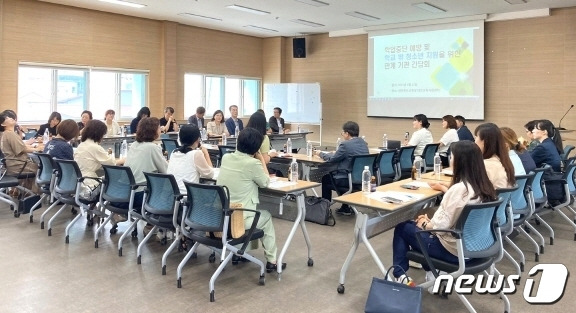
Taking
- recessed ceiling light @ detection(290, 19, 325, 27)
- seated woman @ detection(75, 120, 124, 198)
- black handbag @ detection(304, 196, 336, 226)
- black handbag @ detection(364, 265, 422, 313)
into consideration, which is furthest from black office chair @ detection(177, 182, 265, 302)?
recessed ceiling light @ detection(290, 19, 325, 27)

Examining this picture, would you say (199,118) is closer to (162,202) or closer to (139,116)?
(139,116)

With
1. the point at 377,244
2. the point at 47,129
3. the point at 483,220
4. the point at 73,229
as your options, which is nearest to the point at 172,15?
the point at 47,129

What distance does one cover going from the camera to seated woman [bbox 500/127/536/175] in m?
4.09

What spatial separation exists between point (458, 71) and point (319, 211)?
669cm

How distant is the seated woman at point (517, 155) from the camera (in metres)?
4.09

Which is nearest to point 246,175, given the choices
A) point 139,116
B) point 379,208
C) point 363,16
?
point 379,208

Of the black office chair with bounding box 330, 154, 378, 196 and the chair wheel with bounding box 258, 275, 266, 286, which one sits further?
the black office chair with bounding box 330, 154, 378, 196

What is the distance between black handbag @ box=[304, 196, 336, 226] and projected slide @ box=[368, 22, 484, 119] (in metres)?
6.40

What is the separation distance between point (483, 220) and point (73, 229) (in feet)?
13.7

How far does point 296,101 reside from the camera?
509 inches

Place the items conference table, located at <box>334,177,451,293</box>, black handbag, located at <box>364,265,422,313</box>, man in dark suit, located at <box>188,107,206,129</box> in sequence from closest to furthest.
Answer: black handbag, located at <box>364,265,422,313</box> < conference table, located at <box>334,177,451,293</box> < man in dark suit, located at <box>188,107,206,129</box>

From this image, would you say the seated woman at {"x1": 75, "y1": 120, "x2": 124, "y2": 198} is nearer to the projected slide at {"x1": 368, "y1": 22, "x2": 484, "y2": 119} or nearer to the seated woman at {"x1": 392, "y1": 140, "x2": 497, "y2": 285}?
the seated woman at {"x1": 392, "y1": 140, "x2": 497, "y2": 285}

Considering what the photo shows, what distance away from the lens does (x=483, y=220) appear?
276 cm

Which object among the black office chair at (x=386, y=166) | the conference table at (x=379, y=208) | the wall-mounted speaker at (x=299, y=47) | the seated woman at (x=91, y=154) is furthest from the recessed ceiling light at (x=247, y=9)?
the conference table at (x=379, y=208)
